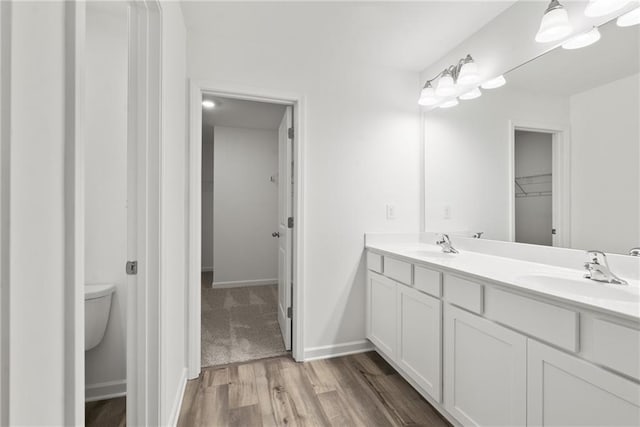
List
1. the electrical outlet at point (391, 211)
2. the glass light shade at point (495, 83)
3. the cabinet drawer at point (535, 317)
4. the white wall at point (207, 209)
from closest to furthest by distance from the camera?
the cabinet drawer at point (535, 317) → the glass light shade at point (495, 83) → the electrical outlet at point (391, 211) → the white wall at point (207, 209)

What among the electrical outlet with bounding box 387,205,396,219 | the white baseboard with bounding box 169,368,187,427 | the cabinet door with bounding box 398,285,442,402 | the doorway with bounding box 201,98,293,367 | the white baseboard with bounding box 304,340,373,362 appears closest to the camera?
the white baseboard with bounding box 169,368,187,427

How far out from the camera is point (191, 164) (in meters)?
1.99

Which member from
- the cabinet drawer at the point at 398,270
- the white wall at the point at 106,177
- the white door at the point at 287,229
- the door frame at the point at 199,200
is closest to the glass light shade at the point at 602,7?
the cabinet drawer at the point at 398,270

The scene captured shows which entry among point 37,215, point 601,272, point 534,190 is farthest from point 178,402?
point 534,190

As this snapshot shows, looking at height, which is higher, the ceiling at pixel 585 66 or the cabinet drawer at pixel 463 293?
the ceiling at pixel 585 66

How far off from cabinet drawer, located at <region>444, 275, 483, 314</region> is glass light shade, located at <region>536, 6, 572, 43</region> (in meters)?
1.29

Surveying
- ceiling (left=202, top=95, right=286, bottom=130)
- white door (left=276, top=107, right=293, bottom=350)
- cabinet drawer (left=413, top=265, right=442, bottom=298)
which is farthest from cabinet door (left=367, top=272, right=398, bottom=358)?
ceiling (left=202, top=95, right=286, bottom=130)

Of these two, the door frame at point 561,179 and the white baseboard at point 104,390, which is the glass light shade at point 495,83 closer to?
the door frame at point 561,179

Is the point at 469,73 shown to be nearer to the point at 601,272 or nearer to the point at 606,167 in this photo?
the point at 606,167

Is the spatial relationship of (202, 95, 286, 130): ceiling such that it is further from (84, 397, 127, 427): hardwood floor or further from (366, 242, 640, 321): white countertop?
(84, 397, 127, 427): hardwood floor

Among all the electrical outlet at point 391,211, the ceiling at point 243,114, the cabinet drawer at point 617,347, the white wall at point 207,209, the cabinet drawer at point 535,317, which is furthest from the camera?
the white wall at point 207,209

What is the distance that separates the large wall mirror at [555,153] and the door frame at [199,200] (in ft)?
3.85

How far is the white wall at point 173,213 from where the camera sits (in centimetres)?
133

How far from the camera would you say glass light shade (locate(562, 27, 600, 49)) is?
139 centimetres
